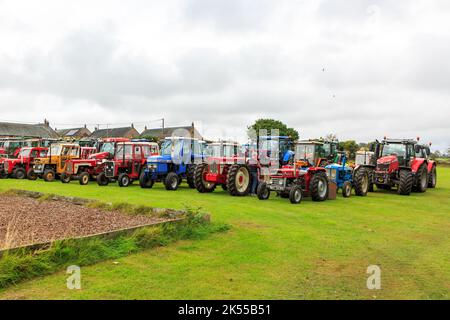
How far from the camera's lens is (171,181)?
678 inches

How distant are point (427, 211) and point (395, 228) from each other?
3.94m

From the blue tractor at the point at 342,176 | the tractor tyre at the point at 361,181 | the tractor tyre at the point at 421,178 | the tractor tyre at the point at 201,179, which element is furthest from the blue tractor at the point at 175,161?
the tractor tyre at the point at 421,178

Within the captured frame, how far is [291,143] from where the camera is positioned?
1521cm

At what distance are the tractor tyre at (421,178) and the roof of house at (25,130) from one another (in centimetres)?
5845

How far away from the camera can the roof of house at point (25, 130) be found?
210 ft

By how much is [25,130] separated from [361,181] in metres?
64.0

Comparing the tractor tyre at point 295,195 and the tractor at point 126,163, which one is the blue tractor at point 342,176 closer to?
the tractor tyre at point 295,195

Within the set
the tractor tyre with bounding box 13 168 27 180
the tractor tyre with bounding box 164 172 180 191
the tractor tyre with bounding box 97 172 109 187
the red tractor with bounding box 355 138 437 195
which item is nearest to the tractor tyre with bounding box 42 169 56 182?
the tractor tyre with bounding box 13 168 27 180

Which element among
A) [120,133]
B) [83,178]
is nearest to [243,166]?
[83,178]

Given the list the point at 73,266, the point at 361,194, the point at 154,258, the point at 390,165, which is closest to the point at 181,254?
the point at 154,258

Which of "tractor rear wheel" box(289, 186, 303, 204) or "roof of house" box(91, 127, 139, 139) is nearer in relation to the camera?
"tractor rear wheel" box(289, 186, 303, 204)

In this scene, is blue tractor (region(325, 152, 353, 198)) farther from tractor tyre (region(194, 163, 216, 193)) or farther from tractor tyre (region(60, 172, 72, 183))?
tractor tyre (region(60, 172, 72, 183))

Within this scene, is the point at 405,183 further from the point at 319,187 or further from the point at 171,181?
the point at 171,181

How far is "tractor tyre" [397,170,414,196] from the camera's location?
16.7 m
